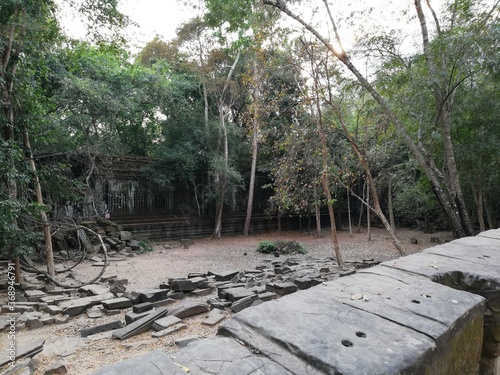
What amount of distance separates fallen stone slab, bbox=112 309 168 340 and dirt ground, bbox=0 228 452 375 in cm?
9

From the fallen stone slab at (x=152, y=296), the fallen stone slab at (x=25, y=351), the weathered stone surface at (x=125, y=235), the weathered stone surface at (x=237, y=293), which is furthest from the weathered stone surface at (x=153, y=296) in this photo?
the weathered stone surface at (x=125, y=235)

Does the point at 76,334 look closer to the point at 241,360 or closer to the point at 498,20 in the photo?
the point at 241,360

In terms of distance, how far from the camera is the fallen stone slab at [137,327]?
11.9 ft

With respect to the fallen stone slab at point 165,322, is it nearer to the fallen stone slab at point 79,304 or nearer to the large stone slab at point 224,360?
the fallen stone slab at point 79,304

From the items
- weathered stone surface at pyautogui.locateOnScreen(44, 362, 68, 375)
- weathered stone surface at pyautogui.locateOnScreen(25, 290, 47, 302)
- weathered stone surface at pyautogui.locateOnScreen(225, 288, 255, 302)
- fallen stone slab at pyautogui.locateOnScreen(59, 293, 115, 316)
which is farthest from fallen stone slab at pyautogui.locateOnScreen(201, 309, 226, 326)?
weathered stone surface at pyautogui.locateOnScreen(25, 290, 47, 302)

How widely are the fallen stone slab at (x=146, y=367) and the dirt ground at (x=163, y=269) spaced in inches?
96.9

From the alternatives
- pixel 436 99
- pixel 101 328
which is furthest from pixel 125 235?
pixel 436 99

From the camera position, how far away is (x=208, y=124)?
1371 cm

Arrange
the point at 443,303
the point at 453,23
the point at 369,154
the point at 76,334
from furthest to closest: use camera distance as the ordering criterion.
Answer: the point at 369,154 → the point at 453,23 → the point at 76,334 → the point at 443,303

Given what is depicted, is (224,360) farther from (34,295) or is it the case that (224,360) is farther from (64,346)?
(34,295)

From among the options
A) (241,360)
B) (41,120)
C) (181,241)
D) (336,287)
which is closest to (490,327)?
(336,287)

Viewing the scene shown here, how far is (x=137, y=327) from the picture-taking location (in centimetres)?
373

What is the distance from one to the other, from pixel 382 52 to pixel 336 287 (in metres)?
7.86

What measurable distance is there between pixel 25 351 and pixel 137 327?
110 centimetres
